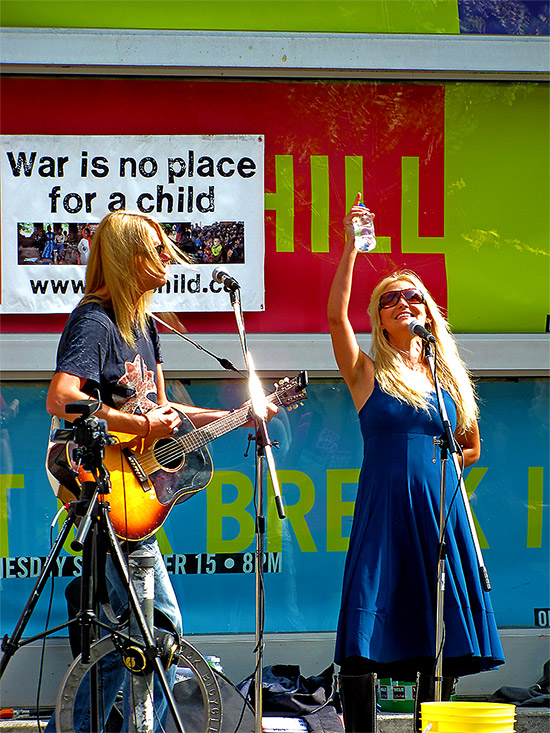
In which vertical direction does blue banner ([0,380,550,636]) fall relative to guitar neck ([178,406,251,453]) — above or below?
below

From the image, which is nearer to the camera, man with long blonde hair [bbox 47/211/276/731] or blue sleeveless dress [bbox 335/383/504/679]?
man with long blonde hair [bbox 47/211/276/731]

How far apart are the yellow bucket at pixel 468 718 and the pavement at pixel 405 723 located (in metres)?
1.80

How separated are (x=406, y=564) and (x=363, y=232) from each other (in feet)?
5.06

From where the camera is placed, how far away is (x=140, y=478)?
382 cm

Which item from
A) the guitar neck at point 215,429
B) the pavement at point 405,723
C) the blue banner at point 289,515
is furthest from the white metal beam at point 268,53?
the pavement at point 405,723

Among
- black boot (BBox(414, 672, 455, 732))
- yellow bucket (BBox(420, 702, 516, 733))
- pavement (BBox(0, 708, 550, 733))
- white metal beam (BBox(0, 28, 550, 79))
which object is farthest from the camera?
white metal beam (BBox(0, 28, 550, 79))

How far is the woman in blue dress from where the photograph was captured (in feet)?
12.6

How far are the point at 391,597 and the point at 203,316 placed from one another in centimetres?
217

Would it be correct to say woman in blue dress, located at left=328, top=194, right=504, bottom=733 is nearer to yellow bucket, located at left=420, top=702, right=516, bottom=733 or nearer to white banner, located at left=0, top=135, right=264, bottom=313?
yellow bucket, located at left=420, top=702, right=516, bottom=733

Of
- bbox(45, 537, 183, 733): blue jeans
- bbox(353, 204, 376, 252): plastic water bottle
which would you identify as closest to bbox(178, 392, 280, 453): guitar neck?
bbox(45, 537, 183, 733): blue jeans

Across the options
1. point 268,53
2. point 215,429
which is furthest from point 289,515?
Result: point 268,53

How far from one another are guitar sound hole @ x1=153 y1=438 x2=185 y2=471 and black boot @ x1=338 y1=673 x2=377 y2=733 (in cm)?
115

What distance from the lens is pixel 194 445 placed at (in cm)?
405

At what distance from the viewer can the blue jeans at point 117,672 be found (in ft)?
12.2
